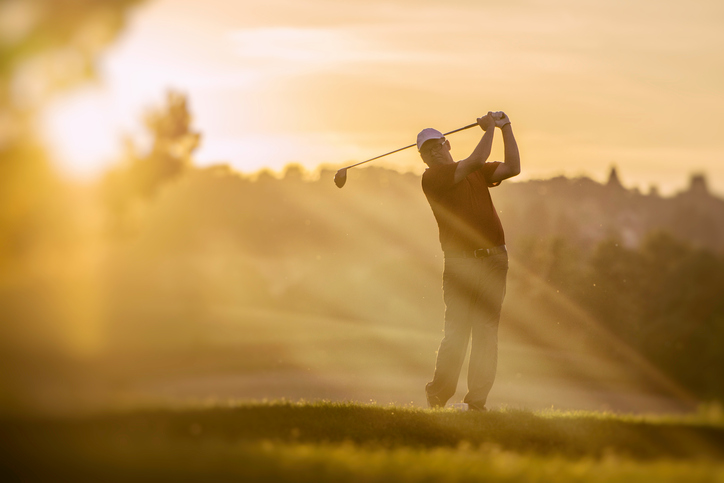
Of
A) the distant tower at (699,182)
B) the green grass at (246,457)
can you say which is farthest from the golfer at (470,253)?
the distant tower at (699,182)

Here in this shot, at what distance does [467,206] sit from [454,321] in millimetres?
1516

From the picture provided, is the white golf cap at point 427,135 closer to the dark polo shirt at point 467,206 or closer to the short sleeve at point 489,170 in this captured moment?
the dark polo shirt at point 467,206

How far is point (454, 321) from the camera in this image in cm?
898

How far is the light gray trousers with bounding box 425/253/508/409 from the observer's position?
870 centimetres

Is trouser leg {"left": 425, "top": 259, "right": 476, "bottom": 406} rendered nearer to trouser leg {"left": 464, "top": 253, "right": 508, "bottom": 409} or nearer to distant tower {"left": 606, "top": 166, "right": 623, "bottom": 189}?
trouser leg {"left": 464, "top": 253, "right": 508, "bottom": 409}

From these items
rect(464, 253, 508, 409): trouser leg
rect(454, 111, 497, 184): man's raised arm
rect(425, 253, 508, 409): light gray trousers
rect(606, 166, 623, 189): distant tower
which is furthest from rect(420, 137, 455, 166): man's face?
rect(606, 166, 623, 189): distant tower

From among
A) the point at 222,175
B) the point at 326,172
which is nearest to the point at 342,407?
the point at 326,172

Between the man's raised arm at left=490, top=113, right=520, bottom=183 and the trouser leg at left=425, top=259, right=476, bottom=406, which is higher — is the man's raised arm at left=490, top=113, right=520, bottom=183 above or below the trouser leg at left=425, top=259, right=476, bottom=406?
above

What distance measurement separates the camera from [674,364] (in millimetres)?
17750

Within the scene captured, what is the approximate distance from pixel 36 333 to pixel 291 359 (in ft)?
84.3

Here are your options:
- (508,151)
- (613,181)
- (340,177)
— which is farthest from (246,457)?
(613,181)

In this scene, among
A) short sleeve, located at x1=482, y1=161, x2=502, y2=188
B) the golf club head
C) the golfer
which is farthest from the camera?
the golf club head

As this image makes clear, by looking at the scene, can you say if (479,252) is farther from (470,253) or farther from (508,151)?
(508,151)

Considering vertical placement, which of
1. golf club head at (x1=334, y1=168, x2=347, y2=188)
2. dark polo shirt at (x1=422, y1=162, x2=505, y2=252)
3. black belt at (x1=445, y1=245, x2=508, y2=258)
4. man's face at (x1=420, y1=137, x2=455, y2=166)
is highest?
golf club head at (x1=334, y1=168, x2=347, y2=188)
